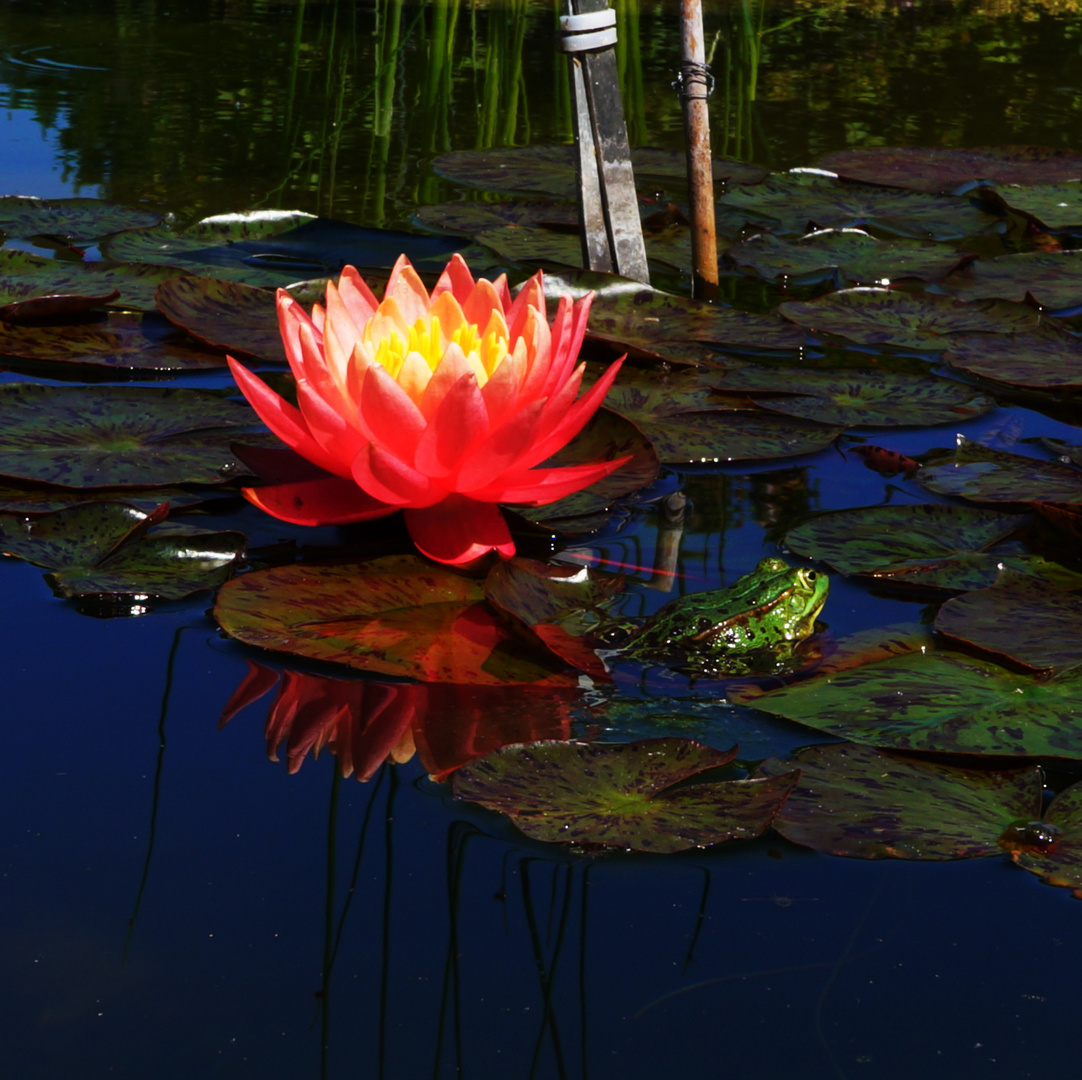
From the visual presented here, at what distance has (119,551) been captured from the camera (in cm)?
152

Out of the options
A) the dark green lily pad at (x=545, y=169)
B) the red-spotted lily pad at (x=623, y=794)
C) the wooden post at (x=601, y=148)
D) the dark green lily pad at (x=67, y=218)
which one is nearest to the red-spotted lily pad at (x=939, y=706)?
the red-spotted lily pad at (x=623, y=794)

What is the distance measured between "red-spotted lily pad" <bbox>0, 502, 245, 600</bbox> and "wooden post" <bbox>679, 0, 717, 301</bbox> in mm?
1402

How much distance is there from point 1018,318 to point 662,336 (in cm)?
69

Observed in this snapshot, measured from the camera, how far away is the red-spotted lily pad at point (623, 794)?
105cm

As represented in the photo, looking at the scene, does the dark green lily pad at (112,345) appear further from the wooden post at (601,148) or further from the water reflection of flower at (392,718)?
the water reflection of flower at (392,718)

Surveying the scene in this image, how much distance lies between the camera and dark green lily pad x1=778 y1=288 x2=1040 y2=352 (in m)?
2.35

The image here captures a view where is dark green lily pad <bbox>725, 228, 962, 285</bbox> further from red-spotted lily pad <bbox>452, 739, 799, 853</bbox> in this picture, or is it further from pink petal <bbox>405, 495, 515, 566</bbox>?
red-spotted lily pad <bbox>452, 739, 799, 853</bbox>

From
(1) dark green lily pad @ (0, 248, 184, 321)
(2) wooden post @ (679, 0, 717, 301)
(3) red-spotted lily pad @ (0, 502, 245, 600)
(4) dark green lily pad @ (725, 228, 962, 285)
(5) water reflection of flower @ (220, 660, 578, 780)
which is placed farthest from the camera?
(4) dark green lily pad @ (725, 228, 962, 285)

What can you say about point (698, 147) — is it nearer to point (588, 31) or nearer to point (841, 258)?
point (588, 31)

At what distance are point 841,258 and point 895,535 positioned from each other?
1379 mm

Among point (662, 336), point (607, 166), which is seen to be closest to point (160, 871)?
point (662, 336)

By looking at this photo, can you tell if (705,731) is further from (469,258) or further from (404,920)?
(469,258)

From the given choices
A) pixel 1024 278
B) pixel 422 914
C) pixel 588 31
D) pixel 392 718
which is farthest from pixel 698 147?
pixel 422 914

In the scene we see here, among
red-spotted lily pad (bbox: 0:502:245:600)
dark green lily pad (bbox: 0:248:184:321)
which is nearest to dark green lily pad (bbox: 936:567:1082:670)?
red-spotted lily pad (bbox: 0:502:245:600)
